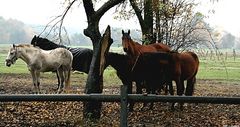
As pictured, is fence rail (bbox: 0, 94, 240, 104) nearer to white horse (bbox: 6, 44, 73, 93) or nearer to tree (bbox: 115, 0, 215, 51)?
white horse (bbox: 6, 44, 73, 93)

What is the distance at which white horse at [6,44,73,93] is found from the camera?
15.2m

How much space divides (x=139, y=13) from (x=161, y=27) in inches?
40.7

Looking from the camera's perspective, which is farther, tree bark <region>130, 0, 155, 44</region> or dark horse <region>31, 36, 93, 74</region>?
dark horse <region>31, 36, 93, 74</region>

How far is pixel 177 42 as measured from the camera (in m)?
17.6

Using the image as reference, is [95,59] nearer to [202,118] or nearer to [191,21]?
[202,118]

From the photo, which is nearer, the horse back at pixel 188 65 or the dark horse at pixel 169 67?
the dark horse at pixel 169 67

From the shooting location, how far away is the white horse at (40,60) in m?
15.2

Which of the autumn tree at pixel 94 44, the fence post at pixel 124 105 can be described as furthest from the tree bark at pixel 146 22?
the fence post at pixel 124 105

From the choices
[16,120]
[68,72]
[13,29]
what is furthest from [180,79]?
[13,29]

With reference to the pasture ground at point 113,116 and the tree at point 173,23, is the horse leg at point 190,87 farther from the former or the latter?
the tree at point 173,23

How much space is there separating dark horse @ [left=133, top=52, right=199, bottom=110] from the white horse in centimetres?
504

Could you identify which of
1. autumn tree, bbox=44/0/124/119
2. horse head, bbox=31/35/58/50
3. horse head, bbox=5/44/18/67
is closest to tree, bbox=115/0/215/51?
horse head, bbox=31/35/58/50

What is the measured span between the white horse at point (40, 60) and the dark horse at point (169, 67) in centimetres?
504

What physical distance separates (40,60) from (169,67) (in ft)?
18.2
